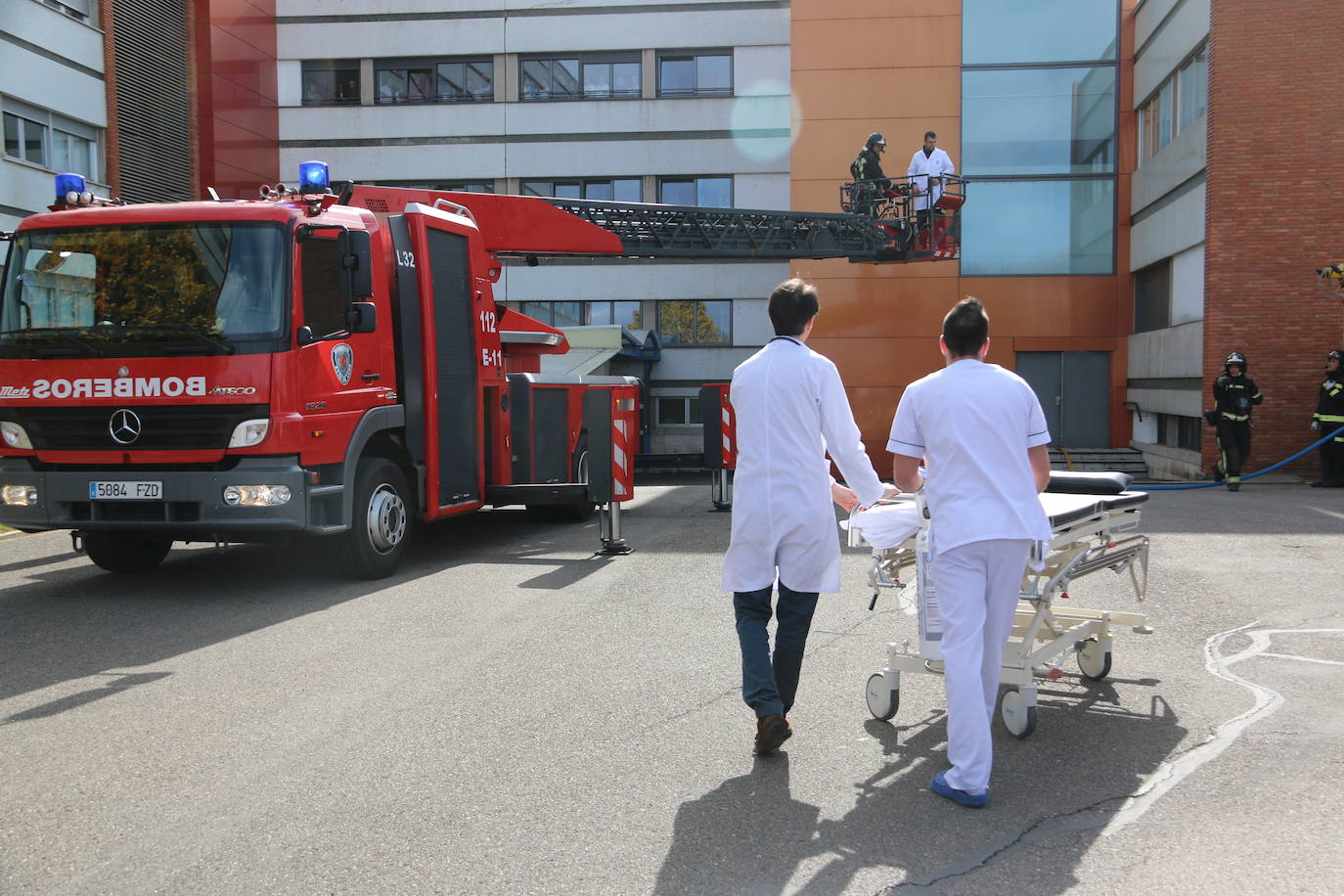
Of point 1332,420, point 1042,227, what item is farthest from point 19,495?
point 1042,227

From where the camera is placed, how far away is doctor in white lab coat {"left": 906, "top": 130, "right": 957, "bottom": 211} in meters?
20.7

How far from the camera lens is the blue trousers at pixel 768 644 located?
468 cm

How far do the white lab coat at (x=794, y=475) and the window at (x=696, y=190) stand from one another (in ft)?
84.8

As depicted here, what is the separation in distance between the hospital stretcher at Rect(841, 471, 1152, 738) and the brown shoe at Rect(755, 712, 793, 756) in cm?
64

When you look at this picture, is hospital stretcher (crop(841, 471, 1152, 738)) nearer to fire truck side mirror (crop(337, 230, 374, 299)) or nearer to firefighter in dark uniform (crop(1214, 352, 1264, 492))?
fire truck side mirror (crop(337, 230, 374, 299))

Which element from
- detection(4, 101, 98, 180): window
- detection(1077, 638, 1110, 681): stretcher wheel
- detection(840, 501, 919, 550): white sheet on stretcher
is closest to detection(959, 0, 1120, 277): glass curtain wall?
detection(4, 101, 98, 180): window

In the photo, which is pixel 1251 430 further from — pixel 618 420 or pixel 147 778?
pixel 147 778

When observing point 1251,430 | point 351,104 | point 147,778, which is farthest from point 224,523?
point 351,104

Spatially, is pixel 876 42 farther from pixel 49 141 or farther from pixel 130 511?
pixel 130 511

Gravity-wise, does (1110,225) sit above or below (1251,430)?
above

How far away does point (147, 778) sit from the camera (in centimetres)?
456

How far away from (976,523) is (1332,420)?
14.9m

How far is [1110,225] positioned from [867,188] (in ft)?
22.6

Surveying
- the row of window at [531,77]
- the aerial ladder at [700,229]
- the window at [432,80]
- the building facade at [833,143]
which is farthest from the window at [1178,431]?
the window at [432,80]
